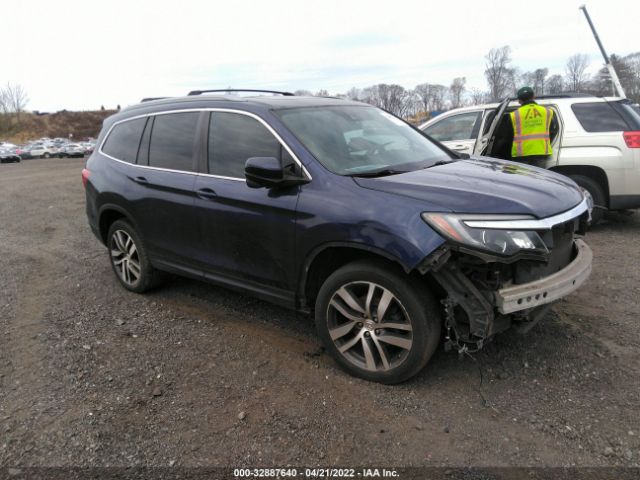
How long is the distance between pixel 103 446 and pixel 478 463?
2016 mm

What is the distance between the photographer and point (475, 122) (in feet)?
24.5

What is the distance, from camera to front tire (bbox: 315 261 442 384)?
297 centimetres

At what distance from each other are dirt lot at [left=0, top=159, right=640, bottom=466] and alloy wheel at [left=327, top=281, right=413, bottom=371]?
0.62 ft

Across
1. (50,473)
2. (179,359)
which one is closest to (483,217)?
(179,359)

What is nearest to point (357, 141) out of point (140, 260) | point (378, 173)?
point (378, 173)

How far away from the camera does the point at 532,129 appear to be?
6.48 meters

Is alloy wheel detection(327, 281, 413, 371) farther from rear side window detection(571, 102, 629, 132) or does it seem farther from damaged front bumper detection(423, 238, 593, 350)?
rear side window detection(571, 102, 629, 132)

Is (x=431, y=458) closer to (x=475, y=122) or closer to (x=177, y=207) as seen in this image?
(x=177, y=207)

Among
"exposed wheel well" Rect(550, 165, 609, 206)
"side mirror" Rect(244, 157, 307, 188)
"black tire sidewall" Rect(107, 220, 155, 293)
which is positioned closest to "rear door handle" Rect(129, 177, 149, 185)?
"black tire sidewall" Rect(107, 220, 155, 293)

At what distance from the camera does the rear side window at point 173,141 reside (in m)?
4.18

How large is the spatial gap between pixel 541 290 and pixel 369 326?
3.42ft

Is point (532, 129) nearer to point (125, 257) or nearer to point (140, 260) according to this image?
point (140, 260)

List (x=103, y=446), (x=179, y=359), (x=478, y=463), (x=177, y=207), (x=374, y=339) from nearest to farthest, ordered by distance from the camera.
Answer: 1. (x=478, y=463)
2. (x=103, y=446)
3. (x=374, y=339)
4. (x=179, y=359)
5. (x=177, y=207)

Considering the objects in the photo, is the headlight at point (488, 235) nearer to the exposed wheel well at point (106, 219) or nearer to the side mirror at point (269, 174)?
the side mirror at point (269, 174)
